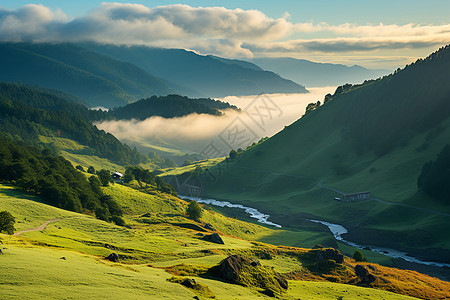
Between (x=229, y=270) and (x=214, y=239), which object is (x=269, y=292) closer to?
(x=229, y=270)

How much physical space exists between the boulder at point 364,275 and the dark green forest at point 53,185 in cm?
6142

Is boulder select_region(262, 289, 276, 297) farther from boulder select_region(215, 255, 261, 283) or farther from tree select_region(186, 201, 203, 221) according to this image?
tree select_region(186, 201, 203, 221)

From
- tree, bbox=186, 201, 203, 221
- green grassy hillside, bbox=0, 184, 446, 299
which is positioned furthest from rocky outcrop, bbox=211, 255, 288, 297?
tree, bbox=186, 201, 203, 221

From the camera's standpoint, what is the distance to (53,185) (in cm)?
11056

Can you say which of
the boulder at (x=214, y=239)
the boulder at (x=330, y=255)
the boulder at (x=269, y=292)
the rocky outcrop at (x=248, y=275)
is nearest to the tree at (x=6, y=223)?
the rocky outcrop at (x=248, y=275)

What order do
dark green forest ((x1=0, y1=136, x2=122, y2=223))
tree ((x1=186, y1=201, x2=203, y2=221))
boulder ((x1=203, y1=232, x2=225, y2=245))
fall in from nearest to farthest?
boulder ((x1=203, y1=232, x2=225, y2=245)) → dark green forest ((x1=0, y1=136, x2=122, y2=223)) → tree ((x1=186, y1=201, x2=203, y2=221))

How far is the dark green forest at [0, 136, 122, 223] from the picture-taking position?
10950 centimetres

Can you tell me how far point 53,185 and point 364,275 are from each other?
79.8 meters

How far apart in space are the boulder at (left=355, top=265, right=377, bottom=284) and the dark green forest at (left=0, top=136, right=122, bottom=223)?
6142 centimetres

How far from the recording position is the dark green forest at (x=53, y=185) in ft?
359

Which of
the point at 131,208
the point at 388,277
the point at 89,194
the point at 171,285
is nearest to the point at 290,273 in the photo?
the point at 388,277

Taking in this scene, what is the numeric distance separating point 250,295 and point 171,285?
40.3ft

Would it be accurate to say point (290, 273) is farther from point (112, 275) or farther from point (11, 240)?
point (11, 240)

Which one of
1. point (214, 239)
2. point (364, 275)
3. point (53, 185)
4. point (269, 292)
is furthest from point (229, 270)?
point (53, 185)
